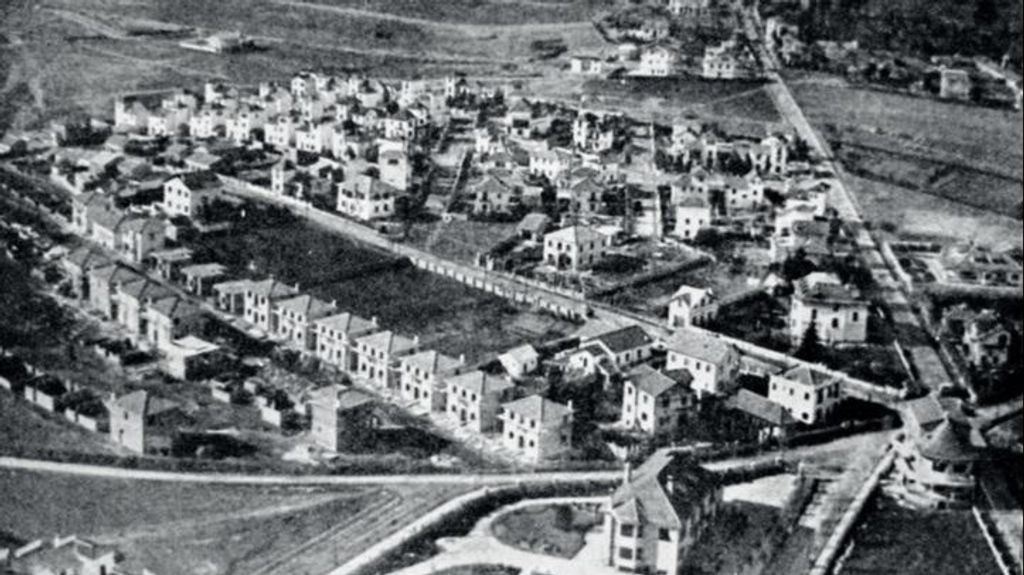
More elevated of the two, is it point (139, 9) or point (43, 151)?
point (139, 9)

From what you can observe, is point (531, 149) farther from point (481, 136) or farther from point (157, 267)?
point (157, 267)

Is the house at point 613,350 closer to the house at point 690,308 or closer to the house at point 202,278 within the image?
the house at point 690,308

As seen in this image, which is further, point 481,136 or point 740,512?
point 481,136

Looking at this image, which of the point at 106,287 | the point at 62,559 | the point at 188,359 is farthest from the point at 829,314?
the point at 62,559

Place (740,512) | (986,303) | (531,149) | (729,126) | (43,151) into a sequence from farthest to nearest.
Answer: (729,126) → (531,149) → (43,151) → (986,303) → (740,512)

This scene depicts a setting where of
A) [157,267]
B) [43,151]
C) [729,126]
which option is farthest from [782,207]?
[43,151]

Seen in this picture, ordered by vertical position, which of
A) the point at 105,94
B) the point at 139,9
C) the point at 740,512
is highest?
the point at 139,9

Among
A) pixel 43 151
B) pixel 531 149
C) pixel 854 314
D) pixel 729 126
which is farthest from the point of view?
pixel 729 126
